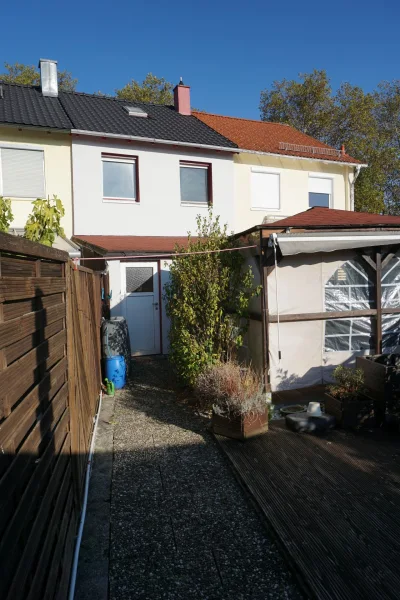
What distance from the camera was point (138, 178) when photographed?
38.3ft

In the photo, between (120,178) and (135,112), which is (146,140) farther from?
(135,112)

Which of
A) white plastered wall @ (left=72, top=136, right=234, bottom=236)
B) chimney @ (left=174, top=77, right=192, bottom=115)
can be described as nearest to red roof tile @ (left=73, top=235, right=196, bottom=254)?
white plastered wall @ (left=72, top=136, right=234, bottom=236)

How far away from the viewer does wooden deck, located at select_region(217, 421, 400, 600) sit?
2762 millimetres

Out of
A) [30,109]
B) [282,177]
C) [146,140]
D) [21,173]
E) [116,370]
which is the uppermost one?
[30,109]

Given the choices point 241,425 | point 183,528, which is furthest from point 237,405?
point 183,528

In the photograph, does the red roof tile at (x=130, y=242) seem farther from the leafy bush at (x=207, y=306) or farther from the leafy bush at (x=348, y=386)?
the leafy bush at (x=348, y=386)

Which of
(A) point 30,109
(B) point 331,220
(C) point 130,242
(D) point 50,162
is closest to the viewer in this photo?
(B) point 331,220

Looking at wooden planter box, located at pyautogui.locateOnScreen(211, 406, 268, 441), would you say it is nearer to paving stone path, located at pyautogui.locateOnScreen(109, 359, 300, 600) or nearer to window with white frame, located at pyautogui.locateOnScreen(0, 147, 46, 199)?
paving stone path, located at pyautogui.locateOnScreen(109, 359, 300, 600)

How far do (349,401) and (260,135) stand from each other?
12576 millimetres

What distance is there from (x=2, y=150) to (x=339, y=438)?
33.7 feet

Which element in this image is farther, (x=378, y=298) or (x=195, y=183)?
(x=195, y=183)

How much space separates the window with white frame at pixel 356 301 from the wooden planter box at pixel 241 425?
2.28 m

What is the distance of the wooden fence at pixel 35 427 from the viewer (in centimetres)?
153

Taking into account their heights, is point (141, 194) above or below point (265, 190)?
below
